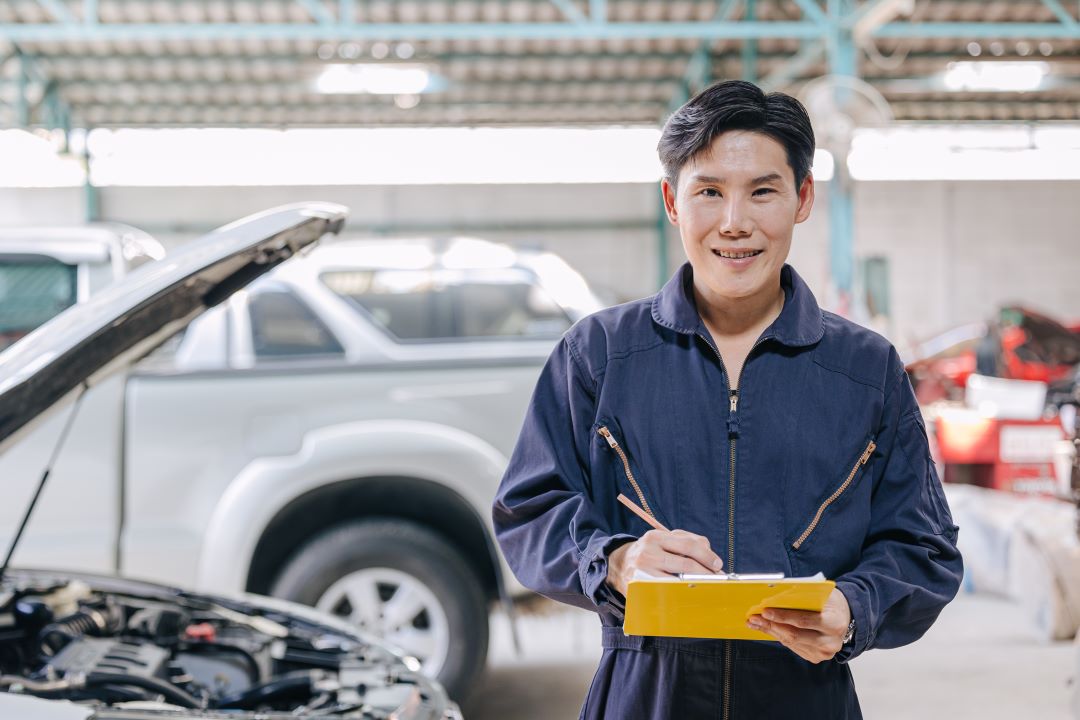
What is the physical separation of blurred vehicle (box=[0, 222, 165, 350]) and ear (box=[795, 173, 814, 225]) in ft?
9.64

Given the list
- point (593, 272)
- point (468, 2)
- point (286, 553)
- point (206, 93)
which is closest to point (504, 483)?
point (286, 553)

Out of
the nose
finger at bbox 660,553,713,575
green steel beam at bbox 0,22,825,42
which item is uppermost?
green steel beam at bbox 0,22,825,42

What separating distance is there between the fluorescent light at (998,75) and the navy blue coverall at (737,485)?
43.9 feet

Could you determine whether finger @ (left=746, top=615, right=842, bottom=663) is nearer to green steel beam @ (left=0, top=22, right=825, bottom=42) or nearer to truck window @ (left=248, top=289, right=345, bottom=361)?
truck window @ (left=248, top=289, right=345, bottom=361)

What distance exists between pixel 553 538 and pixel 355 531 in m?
2.46

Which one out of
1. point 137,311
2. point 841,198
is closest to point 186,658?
point 137,311

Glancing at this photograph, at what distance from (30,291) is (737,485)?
10.6ft

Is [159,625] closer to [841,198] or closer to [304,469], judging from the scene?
[304,469]

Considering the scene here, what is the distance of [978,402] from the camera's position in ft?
24.1

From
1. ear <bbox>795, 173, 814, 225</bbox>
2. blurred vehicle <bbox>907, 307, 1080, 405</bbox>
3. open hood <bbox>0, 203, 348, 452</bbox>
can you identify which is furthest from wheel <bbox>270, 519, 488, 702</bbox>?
blurred vehicle <bbox>907, 307, 1080, 405</bbox>

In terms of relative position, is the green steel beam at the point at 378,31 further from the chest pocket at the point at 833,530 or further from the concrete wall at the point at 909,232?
the chest pocket at the point at 833,530

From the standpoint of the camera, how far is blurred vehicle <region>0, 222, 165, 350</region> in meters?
3.74

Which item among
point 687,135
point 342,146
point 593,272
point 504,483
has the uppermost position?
point 342,146

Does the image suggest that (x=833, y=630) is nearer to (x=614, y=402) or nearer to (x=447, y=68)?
(x=614, y=402)
